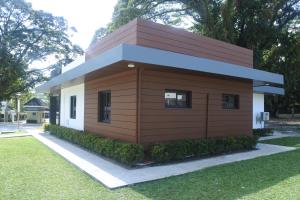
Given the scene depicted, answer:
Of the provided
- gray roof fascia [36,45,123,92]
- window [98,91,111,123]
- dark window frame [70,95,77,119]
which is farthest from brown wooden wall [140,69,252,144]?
dark window frame [70,95,77,119]

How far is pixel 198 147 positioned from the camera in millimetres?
10250

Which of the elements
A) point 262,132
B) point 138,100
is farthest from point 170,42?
point 262,132

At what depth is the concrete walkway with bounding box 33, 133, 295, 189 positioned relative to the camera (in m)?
7.41

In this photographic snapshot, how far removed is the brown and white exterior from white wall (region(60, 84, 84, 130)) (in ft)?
4.86

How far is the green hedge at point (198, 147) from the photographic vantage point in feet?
30.2

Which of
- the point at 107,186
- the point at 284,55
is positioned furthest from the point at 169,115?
the point at 284,55

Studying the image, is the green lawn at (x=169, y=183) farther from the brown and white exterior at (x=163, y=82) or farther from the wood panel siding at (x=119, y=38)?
the wood panel siding at (x=119, y=38)

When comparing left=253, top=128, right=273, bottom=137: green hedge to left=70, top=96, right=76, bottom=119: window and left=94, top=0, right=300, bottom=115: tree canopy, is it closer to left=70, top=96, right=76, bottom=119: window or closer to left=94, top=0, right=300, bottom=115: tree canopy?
left=94, top=0, right=300, bottom=115: tree canopy

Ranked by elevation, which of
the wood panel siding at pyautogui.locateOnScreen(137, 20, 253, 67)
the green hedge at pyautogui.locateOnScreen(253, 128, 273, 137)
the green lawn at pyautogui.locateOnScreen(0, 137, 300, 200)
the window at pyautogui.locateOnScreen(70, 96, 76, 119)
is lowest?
the green lawn at pyautogui.locateOnScreen(0, 137, 300, 200)

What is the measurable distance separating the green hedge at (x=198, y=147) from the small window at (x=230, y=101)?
148 cm

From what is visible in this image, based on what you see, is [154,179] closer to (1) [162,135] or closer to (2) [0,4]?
(1) [162,135]

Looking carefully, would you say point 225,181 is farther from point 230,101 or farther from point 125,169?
point 230,101

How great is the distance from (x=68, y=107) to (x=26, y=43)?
848 inches

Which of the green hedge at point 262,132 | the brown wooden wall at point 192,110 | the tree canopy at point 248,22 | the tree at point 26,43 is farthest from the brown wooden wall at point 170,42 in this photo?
the tree at point 26,43
